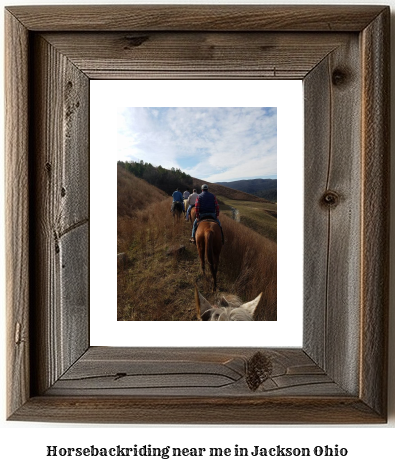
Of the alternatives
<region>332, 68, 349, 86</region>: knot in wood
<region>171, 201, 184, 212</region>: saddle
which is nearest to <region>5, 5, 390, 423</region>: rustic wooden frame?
<region>332, 68, 349, 86</region>: knot in wood

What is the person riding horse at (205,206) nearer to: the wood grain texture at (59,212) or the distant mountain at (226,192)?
the distant mountain at (226,192)

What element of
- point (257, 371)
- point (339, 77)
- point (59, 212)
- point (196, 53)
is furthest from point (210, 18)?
point (257, 371)

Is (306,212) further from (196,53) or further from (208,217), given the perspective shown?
(196,53)

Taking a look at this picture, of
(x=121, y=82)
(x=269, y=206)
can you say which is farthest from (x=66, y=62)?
(x=269, y=206)

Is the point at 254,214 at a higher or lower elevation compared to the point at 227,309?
higher

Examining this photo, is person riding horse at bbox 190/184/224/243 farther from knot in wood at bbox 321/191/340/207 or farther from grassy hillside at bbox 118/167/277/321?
knot in wood at bbox 321/191/340/207

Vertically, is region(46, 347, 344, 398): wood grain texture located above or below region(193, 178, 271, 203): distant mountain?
below
